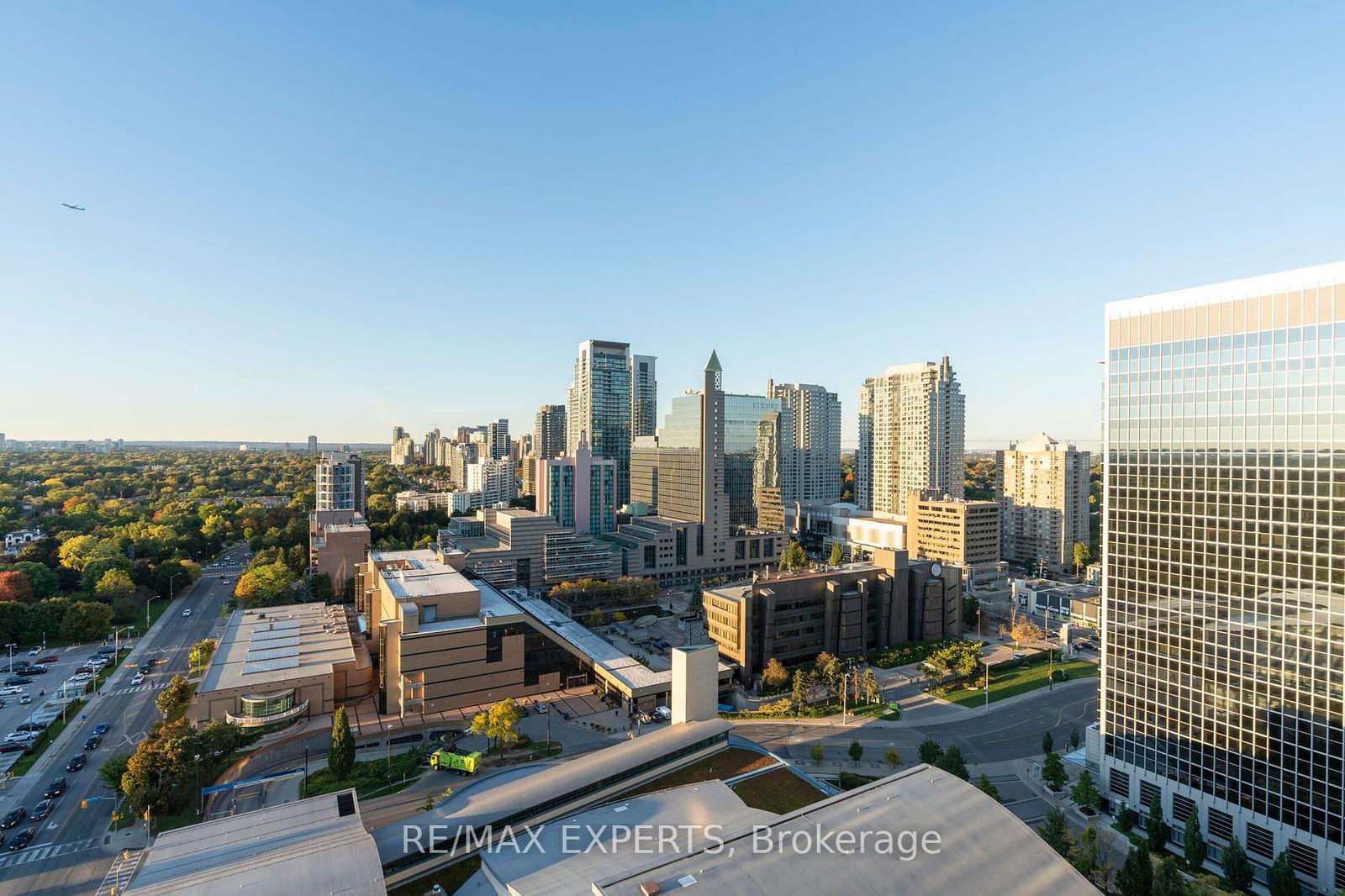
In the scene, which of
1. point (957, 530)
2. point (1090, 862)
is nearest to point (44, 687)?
point (1090, 862)

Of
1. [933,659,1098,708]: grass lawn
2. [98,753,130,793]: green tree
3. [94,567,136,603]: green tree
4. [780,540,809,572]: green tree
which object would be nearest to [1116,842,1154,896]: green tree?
[933,659,1098,708]: grass lawn

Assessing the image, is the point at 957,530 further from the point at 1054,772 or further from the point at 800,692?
the point at 1054,772

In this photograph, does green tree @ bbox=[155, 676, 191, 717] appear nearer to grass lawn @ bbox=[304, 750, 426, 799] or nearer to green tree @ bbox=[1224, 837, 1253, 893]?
grass lawn @ bbox=[304, 750, 426, 799]

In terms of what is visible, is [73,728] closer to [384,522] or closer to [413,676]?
[413,676]

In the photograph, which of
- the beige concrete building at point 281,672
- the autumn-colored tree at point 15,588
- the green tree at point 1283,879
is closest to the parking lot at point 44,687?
the autumn-colored tree at point 15,588

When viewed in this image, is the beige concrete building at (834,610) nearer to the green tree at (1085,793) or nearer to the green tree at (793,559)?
the green tree at (793,559)

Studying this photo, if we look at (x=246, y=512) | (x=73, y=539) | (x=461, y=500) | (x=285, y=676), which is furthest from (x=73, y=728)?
(x=461, y=500)

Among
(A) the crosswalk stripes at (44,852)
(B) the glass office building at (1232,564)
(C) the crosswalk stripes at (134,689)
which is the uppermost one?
(B) the glass office building at (1232,564)
